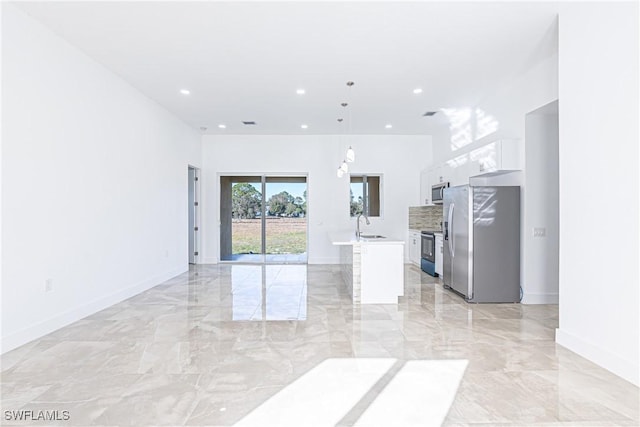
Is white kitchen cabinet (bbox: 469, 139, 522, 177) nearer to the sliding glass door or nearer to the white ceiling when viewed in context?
the white ceiling

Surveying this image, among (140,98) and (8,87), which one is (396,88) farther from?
(8,87)

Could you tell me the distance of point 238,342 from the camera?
3.36m

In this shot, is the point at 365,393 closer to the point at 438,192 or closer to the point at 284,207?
the point at 438,192

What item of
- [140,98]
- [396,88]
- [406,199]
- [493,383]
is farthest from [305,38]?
[406,199]

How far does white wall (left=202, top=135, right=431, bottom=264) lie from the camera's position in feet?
28.2

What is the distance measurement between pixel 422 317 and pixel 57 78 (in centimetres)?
481

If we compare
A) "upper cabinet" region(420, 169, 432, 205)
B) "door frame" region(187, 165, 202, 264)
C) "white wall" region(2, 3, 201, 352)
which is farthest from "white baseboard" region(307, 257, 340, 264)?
"white wall" region(2, 3, 201, 352)

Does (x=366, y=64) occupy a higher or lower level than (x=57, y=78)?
higher

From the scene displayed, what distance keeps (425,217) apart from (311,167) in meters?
2.89

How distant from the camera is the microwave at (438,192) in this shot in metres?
6.91

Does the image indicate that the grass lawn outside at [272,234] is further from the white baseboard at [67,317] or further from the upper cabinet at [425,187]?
the white baseboard at [67,317]

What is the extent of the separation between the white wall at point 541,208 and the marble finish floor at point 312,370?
0.46 meters

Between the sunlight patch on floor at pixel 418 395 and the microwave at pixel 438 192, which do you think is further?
the microwave at pixel 438 192

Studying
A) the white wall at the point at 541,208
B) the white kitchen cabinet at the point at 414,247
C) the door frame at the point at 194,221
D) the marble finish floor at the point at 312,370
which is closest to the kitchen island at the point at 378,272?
the marble finish floor at the point at 312,370
